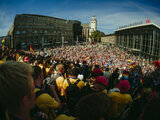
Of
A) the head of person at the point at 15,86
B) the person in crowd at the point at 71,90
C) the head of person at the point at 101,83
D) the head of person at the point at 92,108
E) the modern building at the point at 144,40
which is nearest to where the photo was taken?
the head of person at the point at 15,86

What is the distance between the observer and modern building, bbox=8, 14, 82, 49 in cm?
5412

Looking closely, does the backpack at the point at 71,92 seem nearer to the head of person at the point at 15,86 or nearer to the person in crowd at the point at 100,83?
the person in crowd at the point at 100,83

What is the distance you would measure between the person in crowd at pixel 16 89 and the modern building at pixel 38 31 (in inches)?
1581

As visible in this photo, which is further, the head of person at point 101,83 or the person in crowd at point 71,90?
the person in crowd at point 71,90

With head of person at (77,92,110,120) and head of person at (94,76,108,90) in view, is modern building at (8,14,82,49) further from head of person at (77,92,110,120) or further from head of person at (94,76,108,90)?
head of person at (77,92,110,120)

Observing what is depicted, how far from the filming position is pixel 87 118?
1.39 m

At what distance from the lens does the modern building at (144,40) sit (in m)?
32.2

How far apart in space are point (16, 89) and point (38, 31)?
7330cm

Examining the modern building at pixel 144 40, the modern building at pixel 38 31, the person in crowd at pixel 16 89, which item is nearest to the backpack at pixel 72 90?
the person in crowd at pixel 16 89

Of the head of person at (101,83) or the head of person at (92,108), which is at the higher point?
the head of person at (92,108)

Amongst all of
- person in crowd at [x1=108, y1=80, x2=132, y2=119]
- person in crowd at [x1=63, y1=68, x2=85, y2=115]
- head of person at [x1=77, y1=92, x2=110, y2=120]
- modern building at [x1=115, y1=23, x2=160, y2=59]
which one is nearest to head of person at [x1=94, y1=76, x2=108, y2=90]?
person in crowd at [x1=108, y1=80, x2=132, y2=119]

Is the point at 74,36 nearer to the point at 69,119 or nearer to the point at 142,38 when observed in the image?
the point at 142,38

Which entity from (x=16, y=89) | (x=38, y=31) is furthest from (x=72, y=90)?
(x=38, y=31)

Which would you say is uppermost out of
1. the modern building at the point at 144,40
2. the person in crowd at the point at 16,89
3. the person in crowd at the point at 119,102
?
the modern building at the point at 144,40
